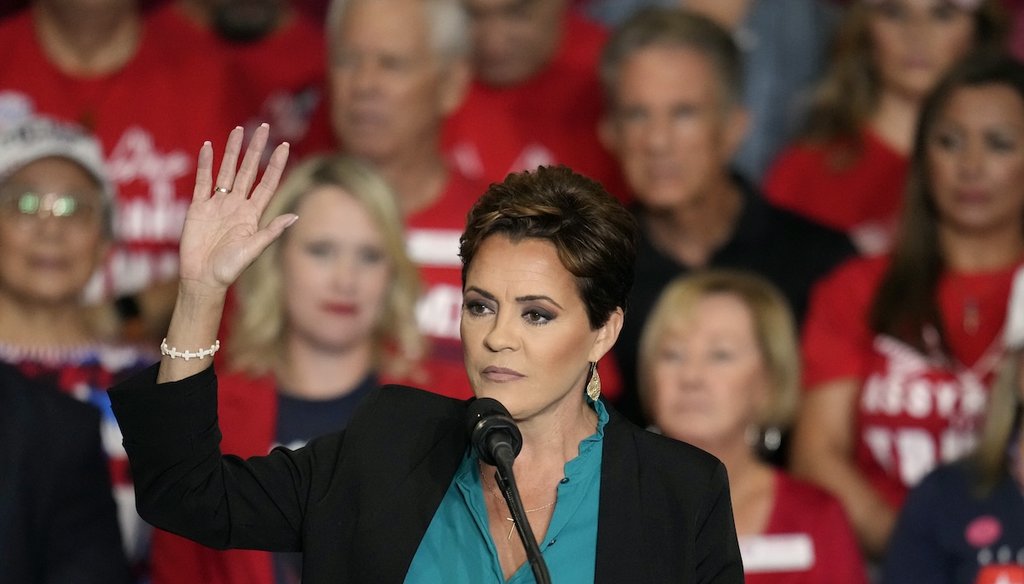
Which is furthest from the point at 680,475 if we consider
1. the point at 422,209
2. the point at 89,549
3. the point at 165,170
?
the point at 165,170

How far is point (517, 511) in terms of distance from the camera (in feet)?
6.29

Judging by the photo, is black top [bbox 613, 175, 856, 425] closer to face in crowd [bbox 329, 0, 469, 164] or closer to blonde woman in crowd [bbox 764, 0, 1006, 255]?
blonde woman in crowd [bbox 764, 0, 1006, 255]

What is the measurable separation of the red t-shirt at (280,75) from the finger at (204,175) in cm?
254

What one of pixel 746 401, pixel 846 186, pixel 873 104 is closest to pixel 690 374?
pixel 746 401

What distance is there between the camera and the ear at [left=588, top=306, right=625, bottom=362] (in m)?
2.28

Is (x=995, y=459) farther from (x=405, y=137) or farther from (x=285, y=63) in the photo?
(x=285, y=63)

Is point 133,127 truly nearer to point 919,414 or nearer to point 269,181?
point 919,414

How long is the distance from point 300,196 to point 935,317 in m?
1.56

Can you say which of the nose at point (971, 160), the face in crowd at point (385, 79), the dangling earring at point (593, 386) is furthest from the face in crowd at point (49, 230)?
the nose at point (971, 160)

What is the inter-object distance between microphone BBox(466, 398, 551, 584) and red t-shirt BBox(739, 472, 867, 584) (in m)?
1.72

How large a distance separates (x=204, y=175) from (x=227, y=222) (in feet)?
0.23

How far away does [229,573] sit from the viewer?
336 centimetres

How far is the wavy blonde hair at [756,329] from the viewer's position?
381 centimetres

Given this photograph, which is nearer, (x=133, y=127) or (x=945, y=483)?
(x=945, y=483)
